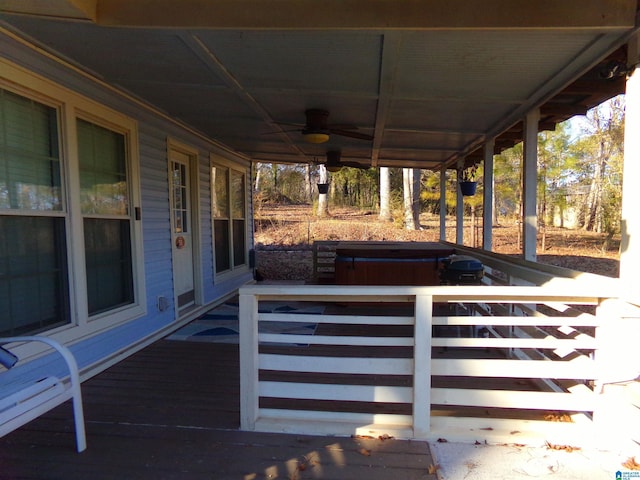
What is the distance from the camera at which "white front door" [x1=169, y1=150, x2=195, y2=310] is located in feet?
14.6

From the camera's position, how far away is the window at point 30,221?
237 cm

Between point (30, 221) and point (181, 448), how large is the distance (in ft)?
5.86

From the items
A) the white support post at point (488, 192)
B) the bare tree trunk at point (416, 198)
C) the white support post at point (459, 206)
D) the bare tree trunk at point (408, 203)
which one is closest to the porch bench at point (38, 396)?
the white support post at point (488, 192)

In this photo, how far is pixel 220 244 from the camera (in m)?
5.88

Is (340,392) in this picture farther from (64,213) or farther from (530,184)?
(530,184)

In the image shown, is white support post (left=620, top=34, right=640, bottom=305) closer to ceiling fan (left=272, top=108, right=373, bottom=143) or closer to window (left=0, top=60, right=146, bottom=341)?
ceiling fan (left=272, top=108, right=373, bottom=143)

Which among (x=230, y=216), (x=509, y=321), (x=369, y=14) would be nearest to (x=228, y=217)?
(x=230, y=216)

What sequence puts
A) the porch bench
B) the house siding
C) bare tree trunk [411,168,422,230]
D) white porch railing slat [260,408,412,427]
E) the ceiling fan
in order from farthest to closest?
1. bare tree trunk [411,168,422,230]
2. the ceiling fan
3. the house siding
4. white porch railing slat [260,408,412,427]
5. the porch bench

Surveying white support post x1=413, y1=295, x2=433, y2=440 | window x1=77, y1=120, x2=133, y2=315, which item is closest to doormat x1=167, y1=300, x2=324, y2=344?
window x1=77, y1=120, x2=133, y2=315

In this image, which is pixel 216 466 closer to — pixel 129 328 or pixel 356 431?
pixel 356 431

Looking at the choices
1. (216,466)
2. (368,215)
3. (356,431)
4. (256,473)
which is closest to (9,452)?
(216,466)

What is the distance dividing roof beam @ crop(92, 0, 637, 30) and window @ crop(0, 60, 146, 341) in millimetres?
1013

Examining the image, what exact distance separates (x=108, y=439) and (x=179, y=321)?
237cm

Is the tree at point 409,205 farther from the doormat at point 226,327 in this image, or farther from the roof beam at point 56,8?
the roof beam at point 56,8
